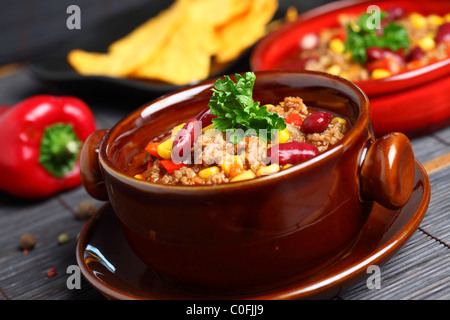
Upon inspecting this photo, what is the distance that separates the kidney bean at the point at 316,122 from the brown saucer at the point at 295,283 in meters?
0.32

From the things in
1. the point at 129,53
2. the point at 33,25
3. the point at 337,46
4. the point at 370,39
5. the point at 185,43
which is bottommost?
the point at 33,25

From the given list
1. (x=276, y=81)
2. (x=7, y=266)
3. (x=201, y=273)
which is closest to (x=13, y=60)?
(x=7, y=266)

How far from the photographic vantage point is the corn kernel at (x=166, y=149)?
174 cm

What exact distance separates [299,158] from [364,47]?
4.23 feet

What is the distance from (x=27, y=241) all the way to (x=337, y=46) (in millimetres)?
1670

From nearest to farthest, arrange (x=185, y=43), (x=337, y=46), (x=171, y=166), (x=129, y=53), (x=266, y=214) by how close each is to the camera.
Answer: (x=266, y=214) → (x=171, y=166) → (x=337, y=46) → (x=185, y=43) → (x=129, y=53)

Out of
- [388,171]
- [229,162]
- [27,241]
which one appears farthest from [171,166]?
[27,241]

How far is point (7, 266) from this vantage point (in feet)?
7.41

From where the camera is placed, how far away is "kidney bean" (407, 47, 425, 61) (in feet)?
8.52

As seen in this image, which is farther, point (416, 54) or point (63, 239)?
point (416, 54)

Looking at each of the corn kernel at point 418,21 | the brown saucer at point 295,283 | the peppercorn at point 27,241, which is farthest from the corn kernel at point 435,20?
the peppercorn at point 27,241

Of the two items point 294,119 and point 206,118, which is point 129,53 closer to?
point 206,118

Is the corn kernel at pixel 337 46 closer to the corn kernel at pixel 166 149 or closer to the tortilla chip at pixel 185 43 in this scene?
the tortilla chip at pixel 185 43

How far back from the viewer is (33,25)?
5.30 m
